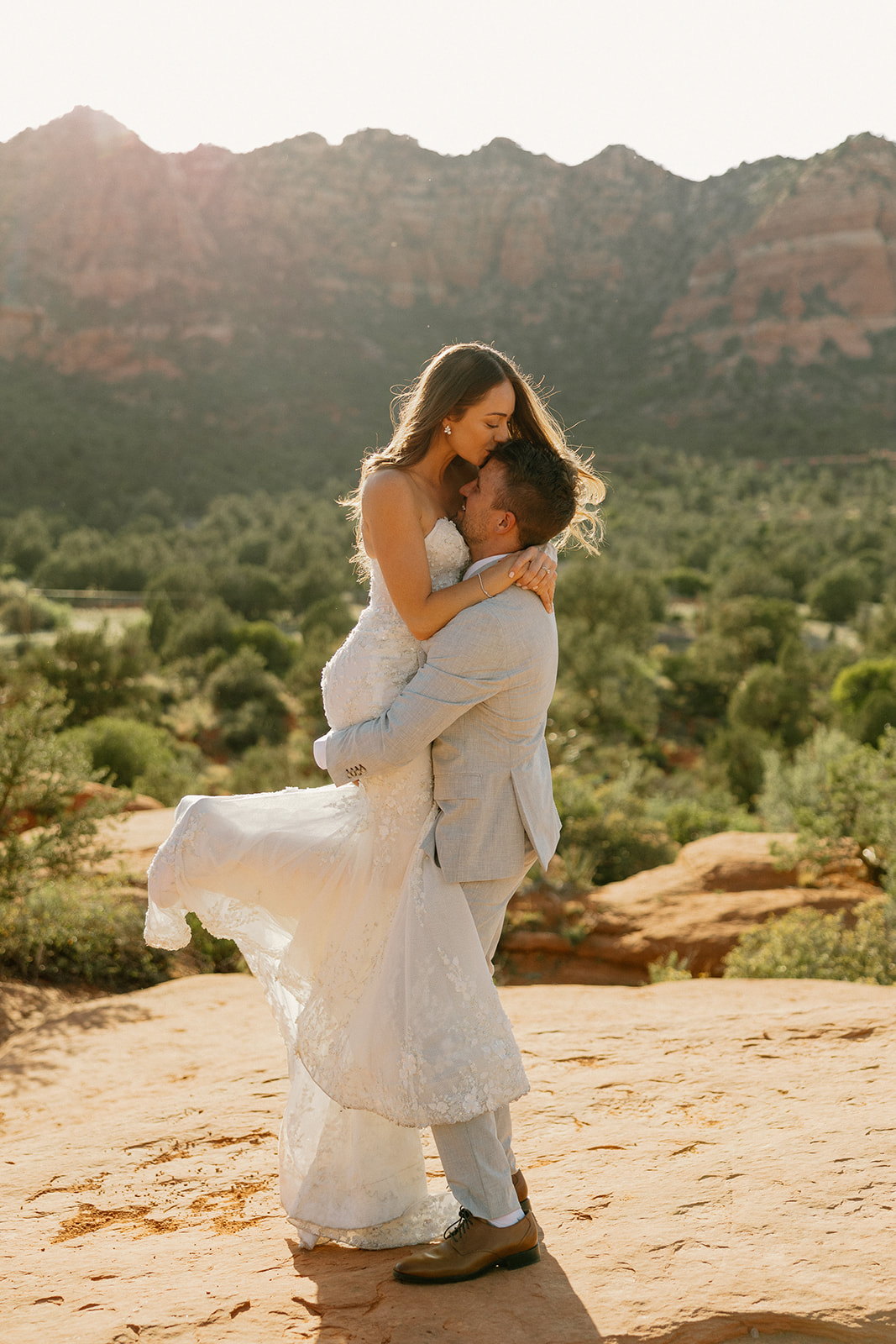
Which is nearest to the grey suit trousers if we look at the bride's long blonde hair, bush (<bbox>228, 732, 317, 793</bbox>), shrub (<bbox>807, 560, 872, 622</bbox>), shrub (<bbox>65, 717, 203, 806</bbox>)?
the bride's long blonde hair

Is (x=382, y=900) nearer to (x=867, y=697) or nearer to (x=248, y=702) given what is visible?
(x=867, y=697)

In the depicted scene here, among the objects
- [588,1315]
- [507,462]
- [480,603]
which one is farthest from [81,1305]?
[507,462]

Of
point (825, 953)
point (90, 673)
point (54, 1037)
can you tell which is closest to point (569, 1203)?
point (54, 1037)

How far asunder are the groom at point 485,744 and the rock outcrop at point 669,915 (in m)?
6.47

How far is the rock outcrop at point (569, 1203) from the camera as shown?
94.3 inches

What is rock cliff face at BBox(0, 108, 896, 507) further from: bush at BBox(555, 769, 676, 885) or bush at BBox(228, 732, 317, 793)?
bush at BBox(555, 769, 676, 885)

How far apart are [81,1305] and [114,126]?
102m

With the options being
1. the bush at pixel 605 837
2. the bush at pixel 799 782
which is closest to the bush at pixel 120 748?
the bush at pixel 605 837

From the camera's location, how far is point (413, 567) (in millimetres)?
2572

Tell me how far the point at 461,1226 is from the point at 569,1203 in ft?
1.72

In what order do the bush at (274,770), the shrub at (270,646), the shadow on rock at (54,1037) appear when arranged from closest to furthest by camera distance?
the shadow on rock at (54,1037)
the bush at (274,770)
the shrub at (270,646)

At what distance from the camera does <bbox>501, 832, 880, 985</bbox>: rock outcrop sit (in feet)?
29.9

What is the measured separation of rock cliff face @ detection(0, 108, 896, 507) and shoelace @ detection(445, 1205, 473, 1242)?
60812 millimetres

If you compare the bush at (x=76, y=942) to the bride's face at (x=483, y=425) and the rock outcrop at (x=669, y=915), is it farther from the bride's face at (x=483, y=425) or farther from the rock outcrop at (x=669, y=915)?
the bride's face at (x=483, y=425)
